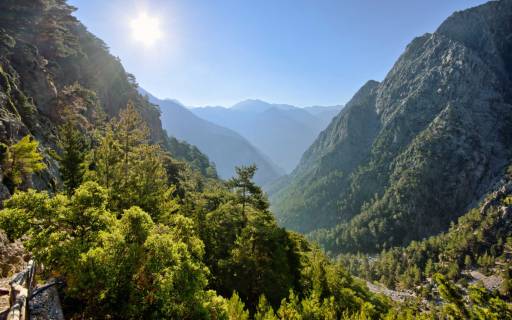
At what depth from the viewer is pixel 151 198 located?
29.5 meters

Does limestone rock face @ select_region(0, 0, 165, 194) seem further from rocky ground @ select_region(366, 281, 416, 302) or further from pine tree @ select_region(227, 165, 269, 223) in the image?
rocky ground @ select_region(366, 281, 416, 302)

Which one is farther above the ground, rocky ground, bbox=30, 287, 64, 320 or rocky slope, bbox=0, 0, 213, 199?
rocky slope, bbox=0, 0, 213, 199

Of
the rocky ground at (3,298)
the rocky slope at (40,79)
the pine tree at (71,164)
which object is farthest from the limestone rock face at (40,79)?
the rocky ground at (3,298)

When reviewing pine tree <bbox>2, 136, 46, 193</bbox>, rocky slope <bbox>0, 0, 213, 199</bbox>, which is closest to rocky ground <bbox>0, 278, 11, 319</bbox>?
rocky slope <bbox>0, 0, 213, 199</bbox>

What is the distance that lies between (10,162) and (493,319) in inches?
1847

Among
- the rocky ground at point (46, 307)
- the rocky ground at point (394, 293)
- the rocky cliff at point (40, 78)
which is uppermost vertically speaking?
the rocky cliff at point (40, 78)

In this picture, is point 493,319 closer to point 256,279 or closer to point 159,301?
point 256,279

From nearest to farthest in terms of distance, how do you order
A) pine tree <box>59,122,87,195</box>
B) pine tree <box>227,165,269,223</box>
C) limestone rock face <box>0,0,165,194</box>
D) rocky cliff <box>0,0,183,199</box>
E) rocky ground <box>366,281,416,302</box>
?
1. pine tree <box>59,122,87,195</box>
2. pine tree <box>227,165,269,223</box>
3. limestone rock face <box>0,0,165,194</box>
4. rocky cliff <box>0,0,183,199</box>
5. rocky ground <box>366,281,416,302</box>

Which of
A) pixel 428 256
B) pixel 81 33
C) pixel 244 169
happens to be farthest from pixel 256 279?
pixel 428 256

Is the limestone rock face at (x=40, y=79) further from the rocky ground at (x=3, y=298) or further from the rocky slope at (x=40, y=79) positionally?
the rocky ground at (x=3, y=298)

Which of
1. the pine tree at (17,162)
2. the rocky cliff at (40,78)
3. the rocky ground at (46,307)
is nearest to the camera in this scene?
the rocky ground at (46,307)

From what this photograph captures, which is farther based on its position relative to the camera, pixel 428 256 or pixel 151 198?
pixel 428 256

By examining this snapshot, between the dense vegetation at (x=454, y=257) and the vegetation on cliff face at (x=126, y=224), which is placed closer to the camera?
the vegetation on cliff face at (x=126, y=224)

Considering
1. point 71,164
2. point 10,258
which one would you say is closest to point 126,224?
point 10,258
